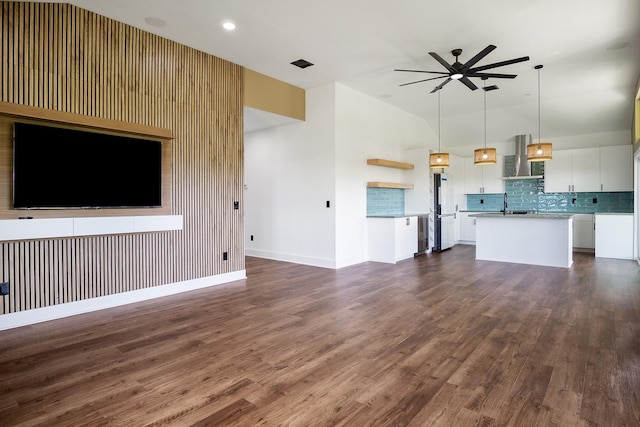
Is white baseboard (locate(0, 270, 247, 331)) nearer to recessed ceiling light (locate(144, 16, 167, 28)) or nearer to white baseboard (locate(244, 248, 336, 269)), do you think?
white baseboard (locate(244, 248, 336, 269))

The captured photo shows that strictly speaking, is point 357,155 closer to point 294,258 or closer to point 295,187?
point 295,187

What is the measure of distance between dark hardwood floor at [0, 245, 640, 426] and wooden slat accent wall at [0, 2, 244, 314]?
1.56 ft

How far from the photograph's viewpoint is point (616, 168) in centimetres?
796

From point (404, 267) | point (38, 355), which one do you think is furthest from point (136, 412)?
point (404, 267)

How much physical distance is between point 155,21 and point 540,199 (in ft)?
30.8

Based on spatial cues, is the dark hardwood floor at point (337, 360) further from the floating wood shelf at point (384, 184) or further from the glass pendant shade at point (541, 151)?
the floating wood shelf at point (384, 184)

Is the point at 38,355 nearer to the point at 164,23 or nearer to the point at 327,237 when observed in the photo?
the point at 164,23

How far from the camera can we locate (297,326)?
3.46 meters

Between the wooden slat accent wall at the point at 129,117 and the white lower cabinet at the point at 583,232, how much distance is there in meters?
7.87

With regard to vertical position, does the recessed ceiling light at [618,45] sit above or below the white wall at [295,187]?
above

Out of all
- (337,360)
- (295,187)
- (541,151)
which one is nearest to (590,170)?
(541,151)

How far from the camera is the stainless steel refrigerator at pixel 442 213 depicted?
8461mm

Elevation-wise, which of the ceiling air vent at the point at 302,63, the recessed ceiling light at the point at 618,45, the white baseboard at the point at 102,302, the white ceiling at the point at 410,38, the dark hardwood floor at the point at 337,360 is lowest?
the dark hardwood floor at the point at 337,360

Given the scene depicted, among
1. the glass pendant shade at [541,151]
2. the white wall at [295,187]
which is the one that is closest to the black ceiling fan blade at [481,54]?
the glass pendant shade at [541,151]
